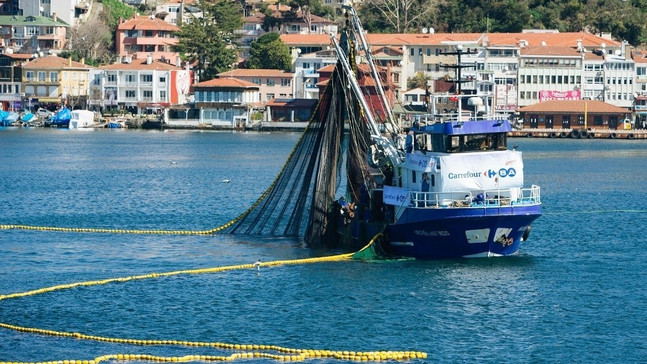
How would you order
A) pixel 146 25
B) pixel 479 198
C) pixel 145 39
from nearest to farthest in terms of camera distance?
pixel 479 198
pixel 146 25
pixel 145 39

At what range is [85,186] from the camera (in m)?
88.6

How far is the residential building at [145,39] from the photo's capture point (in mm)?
182750

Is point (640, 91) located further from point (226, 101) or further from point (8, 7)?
point (8, 7)

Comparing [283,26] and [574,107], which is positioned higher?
[283,26]

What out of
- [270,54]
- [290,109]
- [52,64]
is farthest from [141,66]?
[290,109]

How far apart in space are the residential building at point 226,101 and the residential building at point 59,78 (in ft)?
60.5

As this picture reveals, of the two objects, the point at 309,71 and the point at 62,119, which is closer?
the point at 309,71

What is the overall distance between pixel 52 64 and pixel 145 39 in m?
13.8

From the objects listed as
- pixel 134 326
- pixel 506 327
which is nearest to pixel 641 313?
pixel 506 327

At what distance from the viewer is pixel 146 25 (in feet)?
599

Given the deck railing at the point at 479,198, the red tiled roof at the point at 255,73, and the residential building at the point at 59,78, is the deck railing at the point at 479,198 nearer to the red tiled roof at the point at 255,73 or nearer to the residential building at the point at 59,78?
the red tiled roof at the point at 255,73

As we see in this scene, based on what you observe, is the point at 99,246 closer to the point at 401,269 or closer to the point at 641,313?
the point at 401,269

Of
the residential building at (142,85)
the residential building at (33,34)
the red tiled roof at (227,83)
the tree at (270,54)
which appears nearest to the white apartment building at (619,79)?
the tree at (270,54)

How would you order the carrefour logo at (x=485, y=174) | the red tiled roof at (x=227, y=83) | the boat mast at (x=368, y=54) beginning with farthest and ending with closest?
the red tiled roof at (x=227, y=83) < the boat mast at (x=368, y=54) < the carrefour logo at (x=485, y=174)
